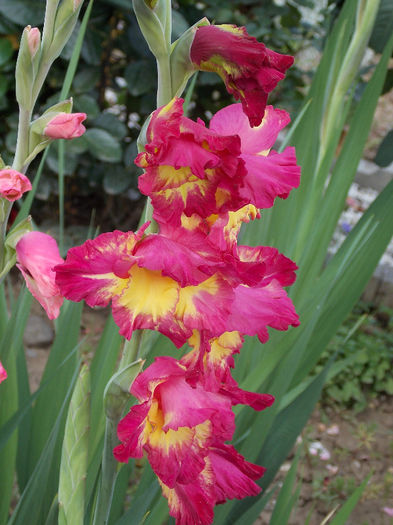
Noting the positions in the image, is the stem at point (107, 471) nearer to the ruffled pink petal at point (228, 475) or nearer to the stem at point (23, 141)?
the ruffled pink petal at point (228, 475)

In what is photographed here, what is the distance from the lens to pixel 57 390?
37.9 inches

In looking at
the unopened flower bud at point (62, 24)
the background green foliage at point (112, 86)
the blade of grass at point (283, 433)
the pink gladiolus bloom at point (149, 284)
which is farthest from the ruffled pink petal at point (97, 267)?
the background green foliage at point (112, 86)

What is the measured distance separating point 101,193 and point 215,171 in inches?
93.2

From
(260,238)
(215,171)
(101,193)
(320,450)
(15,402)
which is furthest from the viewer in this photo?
(101,193)

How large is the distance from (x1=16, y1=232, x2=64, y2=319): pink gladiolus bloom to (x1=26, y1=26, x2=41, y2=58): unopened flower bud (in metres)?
0.15

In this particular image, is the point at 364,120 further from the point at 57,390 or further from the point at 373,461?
the point at 373,461

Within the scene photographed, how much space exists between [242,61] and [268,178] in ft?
0.28

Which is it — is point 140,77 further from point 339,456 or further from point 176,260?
point 176,260

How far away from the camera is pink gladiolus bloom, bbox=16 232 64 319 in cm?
53

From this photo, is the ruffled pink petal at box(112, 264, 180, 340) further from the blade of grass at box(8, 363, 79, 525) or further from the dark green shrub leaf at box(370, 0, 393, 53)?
the dark green shrub leaf at box(370, 0, 393, 53)

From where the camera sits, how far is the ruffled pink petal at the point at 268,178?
48cm

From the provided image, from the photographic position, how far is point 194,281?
0.45m

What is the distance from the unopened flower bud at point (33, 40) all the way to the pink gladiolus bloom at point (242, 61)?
0.15 m

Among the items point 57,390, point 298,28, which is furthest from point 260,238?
point 298,28
